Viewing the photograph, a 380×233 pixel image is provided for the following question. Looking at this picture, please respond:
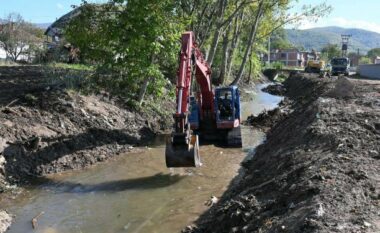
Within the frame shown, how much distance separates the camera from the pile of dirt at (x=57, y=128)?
1342 centimetres

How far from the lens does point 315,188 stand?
7.68 m

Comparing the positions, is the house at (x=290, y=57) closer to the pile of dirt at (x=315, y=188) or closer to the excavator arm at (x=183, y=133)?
the excavator arm at (x=183, y=133)

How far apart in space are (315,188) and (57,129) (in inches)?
381

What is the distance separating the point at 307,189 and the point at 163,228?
326 cm

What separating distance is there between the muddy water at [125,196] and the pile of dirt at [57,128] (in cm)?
63

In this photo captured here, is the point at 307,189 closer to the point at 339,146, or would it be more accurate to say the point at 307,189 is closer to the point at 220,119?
the point at 339,146

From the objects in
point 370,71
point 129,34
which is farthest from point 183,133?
point 370,71

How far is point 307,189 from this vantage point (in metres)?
7.75

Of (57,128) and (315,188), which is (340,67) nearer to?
(57,128)

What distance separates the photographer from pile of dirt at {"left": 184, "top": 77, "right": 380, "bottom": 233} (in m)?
6.50

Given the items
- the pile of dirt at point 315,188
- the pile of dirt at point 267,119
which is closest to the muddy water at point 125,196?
the pile of dirt at point 315,188

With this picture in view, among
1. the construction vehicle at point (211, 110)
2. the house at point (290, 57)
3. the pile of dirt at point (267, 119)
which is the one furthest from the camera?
the house at point (290, 57)

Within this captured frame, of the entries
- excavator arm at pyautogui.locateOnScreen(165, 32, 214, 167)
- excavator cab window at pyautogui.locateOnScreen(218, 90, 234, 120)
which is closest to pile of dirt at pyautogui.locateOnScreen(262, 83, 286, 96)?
excavator cab window at pyautogui.locateOnScreen(218, 90, 234, 120)

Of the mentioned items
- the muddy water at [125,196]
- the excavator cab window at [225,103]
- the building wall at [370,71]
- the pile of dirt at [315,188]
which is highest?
the building wall at [370,71]
